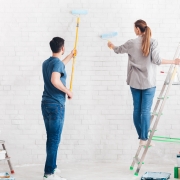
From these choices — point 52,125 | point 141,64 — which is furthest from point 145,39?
point 52,125

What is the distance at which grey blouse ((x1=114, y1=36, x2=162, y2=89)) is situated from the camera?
575 centimetres

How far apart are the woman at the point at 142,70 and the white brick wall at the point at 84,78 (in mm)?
Answer: 594

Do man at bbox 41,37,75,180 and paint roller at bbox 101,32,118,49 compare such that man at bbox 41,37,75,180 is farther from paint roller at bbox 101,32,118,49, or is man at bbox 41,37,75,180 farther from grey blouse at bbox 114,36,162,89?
paint roller at bbox 101,32,118,49

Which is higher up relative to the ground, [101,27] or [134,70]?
[101,27]

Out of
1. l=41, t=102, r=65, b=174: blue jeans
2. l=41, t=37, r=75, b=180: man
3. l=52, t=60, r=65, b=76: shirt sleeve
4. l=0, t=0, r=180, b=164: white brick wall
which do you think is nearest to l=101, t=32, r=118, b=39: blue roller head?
l=0, t=0, r=180, b=164: white brick wall

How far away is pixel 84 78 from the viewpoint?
650cm

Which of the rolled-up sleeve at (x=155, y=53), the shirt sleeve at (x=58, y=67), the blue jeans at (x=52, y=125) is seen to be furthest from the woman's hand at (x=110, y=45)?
the blue jeans at (x=52, y=125)

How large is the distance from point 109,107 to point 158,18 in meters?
1.31

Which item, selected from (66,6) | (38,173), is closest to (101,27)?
(66,6)

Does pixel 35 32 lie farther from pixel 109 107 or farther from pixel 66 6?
pixel 109 107

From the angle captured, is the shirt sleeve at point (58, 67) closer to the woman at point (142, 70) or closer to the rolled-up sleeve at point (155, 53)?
the woman at point (142, 70)

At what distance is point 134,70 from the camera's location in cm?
589

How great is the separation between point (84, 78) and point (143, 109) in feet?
3.42

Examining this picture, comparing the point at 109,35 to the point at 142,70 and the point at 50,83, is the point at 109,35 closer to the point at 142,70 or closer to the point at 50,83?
the point at 142,70
